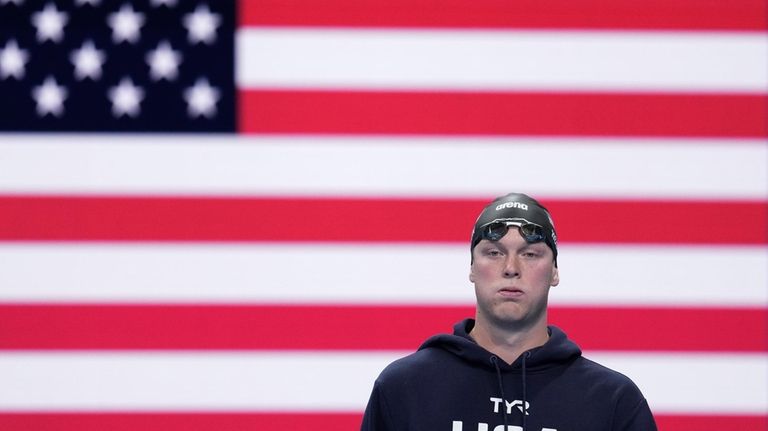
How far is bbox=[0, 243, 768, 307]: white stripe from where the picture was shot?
2.96 metres

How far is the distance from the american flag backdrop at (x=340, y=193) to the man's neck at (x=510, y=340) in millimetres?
864

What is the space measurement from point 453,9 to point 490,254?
46.9 inches

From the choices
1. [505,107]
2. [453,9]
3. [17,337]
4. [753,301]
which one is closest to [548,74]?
[505,107]

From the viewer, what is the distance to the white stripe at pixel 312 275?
9.71 feet

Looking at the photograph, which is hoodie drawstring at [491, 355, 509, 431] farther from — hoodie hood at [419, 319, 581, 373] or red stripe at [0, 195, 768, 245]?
red stripe at [0, 195, 768, 245]

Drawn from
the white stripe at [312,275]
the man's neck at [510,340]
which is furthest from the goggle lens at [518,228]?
the white stripe at [312,275]

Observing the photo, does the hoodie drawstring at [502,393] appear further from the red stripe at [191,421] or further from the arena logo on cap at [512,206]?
the red stripe at [191,421]

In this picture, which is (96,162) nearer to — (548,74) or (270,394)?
(270,394)

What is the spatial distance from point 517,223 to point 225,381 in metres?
1.26

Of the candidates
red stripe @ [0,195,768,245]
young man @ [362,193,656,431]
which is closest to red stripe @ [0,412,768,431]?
red stripe @ [0,195,768,245]

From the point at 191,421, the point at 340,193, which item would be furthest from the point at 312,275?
the point at 191,421

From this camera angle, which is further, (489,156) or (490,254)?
(489,156)

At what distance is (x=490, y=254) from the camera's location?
2105 millimetres

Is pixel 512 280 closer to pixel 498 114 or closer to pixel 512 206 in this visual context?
pixel 512 206
